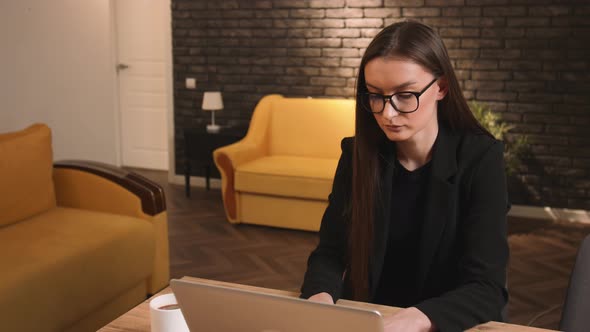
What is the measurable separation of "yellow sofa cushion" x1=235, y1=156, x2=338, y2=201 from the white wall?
1.33 m

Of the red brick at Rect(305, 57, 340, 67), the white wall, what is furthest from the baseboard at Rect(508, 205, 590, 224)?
the white wall

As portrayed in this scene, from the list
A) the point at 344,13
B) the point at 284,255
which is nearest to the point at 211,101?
the point at 344,13

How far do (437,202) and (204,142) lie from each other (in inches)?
180

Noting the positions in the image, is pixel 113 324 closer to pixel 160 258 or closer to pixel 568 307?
pixel 568 307

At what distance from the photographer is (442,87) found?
5.46 feet

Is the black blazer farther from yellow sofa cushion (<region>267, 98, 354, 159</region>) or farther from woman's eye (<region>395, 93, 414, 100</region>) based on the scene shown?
yellow sofa cushion (<region>267, 98, 354, 159</region>)

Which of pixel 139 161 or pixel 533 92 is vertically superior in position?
pixel 533 92

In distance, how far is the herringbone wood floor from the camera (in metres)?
3.85

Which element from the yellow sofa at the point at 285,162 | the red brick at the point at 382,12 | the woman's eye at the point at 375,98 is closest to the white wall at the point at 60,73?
the yellow sofa at the point at 285,162

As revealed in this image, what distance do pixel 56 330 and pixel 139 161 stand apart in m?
4.80

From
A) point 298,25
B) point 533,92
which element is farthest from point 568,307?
point 298,25

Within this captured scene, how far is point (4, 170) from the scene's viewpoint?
10.6 feet

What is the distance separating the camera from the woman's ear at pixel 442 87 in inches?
64.4

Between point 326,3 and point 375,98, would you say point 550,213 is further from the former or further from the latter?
point 375,98
